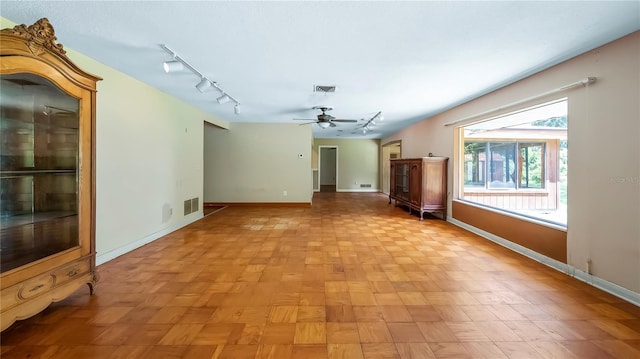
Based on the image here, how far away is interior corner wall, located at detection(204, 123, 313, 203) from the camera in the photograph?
22.7 feet

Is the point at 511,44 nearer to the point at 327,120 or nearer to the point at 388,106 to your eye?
the point at 388,106

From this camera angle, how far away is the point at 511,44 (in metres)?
2.32

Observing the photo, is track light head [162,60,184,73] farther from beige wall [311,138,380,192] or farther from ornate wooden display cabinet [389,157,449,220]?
beige wall [311,138,380,192]

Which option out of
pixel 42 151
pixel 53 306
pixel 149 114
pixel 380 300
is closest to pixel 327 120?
pixel 149 114

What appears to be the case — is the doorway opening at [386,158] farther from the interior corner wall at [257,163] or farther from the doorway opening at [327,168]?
the interior corner wall at [257,163]

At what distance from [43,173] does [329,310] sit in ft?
7.86

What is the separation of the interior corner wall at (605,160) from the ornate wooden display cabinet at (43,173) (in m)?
4.33

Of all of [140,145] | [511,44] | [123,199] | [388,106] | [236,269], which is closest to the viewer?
[511,44]

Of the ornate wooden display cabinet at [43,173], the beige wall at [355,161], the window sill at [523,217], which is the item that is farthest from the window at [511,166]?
the beige wall at [355,161]

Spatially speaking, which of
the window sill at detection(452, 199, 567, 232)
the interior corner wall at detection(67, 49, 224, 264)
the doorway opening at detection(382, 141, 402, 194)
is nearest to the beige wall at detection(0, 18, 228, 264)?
the interior corner wall at detection(67, 49, 224, 264)

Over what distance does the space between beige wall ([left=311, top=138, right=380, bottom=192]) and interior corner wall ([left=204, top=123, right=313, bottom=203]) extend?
3835 mm

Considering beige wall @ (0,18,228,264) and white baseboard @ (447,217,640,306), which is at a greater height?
beige wall @ (0,18,228,264)

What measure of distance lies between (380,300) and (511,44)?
2.47 m

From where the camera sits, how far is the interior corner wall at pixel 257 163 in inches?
273
